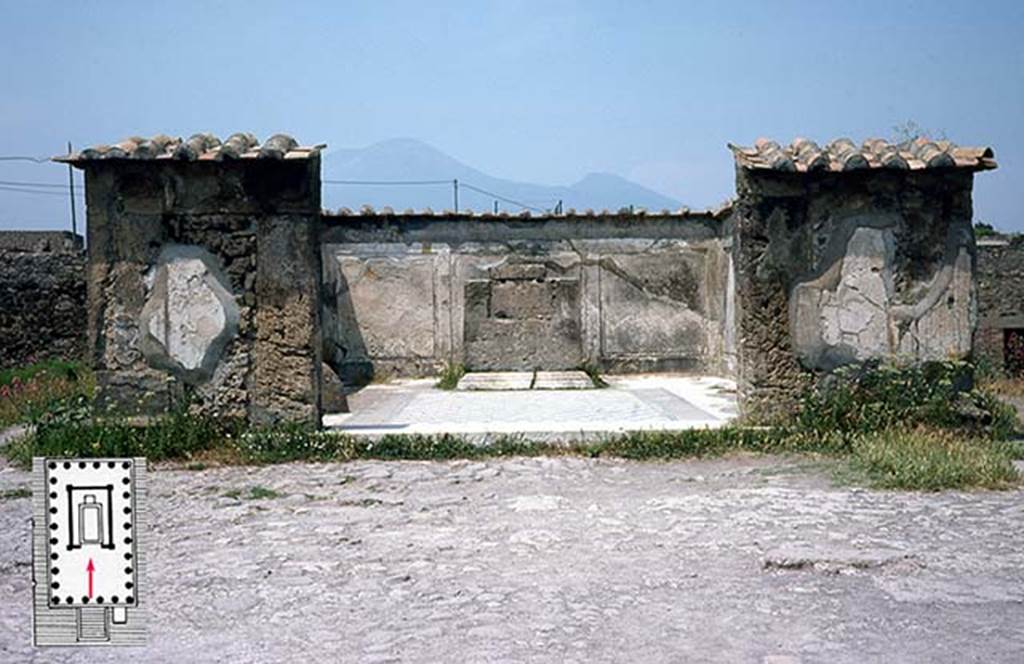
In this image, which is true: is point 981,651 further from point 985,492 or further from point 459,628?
point 985,492

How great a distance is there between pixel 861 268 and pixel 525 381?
6052 millimetres

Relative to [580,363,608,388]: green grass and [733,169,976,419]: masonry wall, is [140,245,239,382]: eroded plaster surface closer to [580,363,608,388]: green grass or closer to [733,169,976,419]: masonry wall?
[733,169,976,419]: masonry wall

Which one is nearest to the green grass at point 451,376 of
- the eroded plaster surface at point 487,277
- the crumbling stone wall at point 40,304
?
the eroded plaster surface at point 487,277

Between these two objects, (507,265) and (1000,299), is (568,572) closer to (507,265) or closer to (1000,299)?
(507,265)

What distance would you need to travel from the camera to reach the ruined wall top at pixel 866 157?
868 centimetres

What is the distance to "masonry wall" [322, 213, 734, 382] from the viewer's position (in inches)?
619

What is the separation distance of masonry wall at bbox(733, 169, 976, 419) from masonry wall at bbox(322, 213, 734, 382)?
6.68m

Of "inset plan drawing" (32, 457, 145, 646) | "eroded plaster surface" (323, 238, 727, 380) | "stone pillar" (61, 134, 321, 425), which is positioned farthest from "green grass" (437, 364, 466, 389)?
"inset plan drawing" (32, 457, 145, 646)

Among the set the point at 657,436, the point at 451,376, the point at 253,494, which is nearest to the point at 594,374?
the point at 451,376

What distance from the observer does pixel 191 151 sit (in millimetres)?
8680

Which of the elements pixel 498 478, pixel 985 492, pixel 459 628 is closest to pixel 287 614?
pixel 459 628

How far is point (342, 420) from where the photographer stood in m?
10.3

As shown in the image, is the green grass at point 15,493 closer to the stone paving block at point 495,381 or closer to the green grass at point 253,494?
the green grass at point 253,494

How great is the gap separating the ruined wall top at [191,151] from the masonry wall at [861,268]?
12.2 feet
